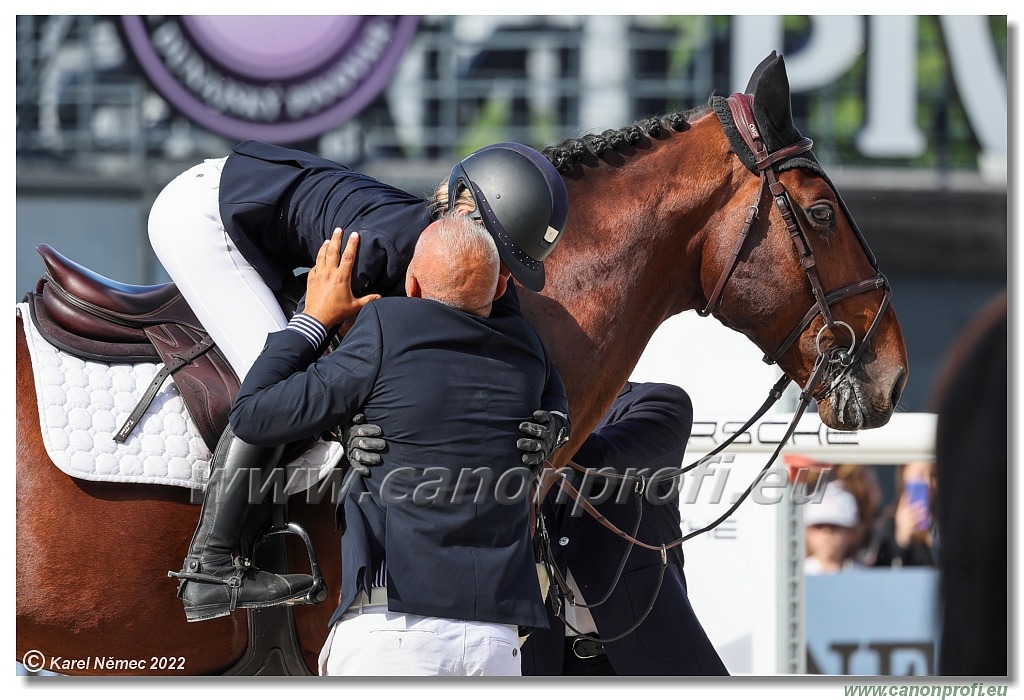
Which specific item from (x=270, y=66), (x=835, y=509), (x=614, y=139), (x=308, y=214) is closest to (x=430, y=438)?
(x=308, y=214)

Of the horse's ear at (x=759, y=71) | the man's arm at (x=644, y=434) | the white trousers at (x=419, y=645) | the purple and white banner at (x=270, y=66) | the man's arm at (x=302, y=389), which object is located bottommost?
the white trousers at (x=419, y=645)

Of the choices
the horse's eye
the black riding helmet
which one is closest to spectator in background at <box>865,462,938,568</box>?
the horse's eye

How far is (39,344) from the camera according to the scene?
2.44 m

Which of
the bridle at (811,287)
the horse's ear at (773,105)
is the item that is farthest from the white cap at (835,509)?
the horse's ear at (773,105)

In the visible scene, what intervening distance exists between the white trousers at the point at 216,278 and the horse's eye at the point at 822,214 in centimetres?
127

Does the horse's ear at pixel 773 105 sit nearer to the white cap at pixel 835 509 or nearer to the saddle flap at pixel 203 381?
the saddle flap at pixel 203 381

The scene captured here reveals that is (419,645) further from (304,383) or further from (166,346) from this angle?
(166,346)

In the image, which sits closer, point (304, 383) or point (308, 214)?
point (304, 383)

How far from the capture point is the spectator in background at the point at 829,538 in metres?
4.52

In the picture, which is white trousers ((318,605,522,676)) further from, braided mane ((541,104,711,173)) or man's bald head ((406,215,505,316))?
braided mane ((541,104,711,173))

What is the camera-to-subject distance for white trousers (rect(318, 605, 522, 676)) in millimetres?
1931

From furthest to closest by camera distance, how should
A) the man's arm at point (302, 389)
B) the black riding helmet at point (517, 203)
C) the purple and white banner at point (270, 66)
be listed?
the purple and white banner at point (270, 66) → the black riding helmet at point (517, 203) → the man's arm at point (302, 389)

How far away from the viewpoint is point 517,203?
2.08 m

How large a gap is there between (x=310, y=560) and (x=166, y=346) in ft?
1.93
